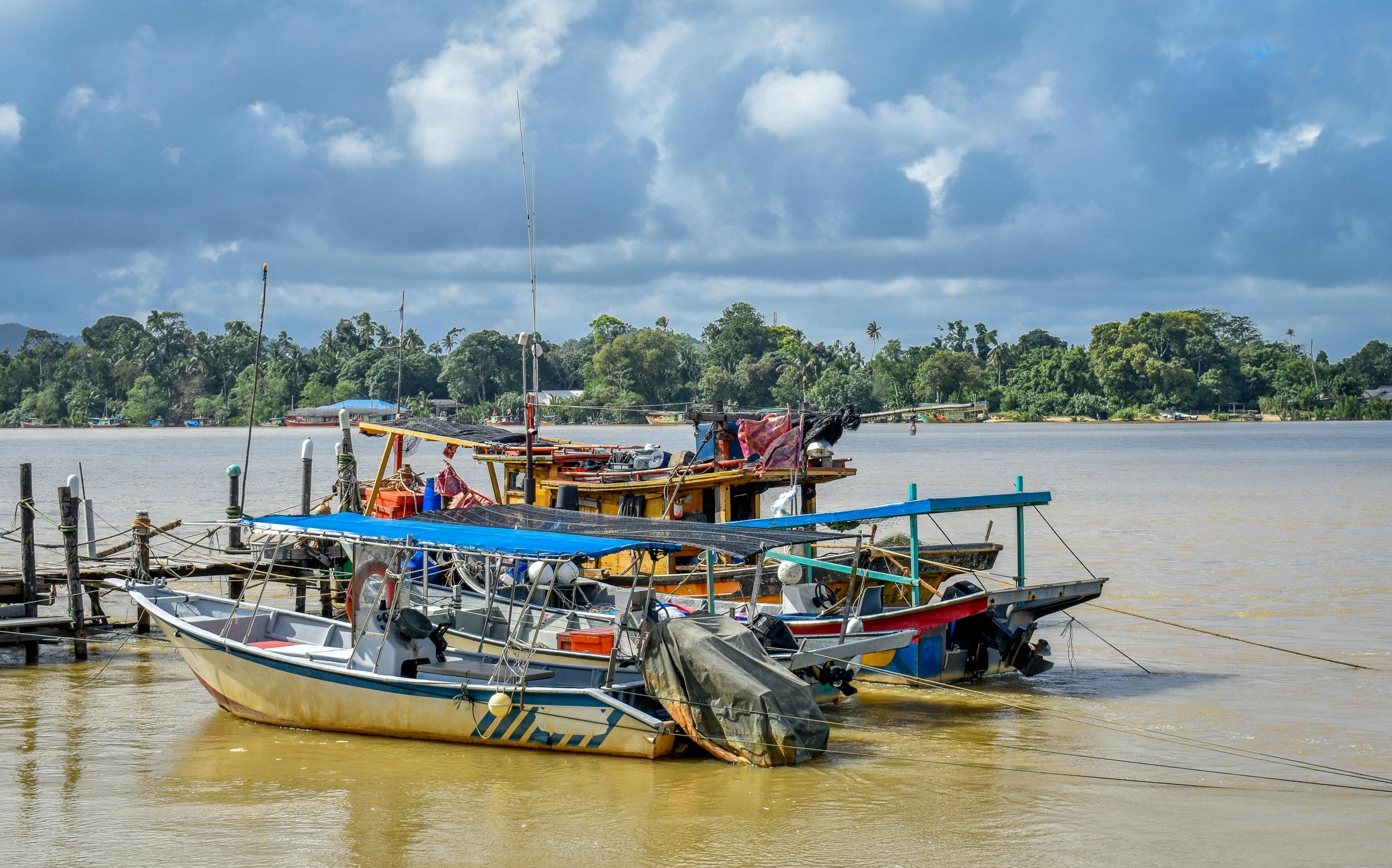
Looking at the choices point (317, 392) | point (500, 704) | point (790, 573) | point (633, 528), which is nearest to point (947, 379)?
point (317, 392)

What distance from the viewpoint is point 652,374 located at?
137750mm

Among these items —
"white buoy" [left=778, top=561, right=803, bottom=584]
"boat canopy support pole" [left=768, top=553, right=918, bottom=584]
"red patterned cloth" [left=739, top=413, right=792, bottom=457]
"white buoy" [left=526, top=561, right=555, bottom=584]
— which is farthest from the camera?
"red patterned cloth" [left=739, top=413, right=792, bottom=457]

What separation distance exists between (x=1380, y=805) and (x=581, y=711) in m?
7.18

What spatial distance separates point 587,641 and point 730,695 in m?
3.39

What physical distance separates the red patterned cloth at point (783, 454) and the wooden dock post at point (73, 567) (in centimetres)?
986

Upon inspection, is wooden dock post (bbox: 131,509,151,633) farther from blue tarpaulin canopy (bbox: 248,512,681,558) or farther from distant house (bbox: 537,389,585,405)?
distant house (bbox: 537,389,585,405)

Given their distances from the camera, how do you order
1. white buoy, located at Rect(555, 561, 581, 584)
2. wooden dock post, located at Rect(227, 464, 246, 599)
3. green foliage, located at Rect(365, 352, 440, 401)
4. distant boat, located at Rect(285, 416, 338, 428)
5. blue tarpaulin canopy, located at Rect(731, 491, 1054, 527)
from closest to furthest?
blue tarpaulin canopy, located at Rect(731, 491, 1054, 527) → white buoy, located at Rect(555, 561, 581, 584) → wooden dock post, located at Rect(227, 464, 246, 599) → green foliage, located at Rect(365, 352, 440, 401) → distant boat, located at Rect(285, 416, 338, 428)

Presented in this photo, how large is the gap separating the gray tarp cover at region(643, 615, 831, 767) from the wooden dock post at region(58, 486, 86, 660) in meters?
9.32

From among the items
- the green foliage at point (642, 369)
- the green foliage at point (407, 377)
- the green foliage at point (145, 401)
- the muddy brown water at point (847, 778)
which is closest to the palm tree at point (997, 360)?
the green foliage at point (642, 369)

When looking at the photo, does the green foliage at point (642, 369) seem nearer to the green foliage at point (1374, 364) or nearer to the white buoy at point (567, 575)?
the green foliage at point (1374, 364)

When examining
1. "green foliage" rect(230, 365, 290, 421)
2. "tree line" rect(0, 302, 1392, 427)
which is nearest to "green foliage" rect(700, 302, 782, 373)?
"tree line" rect(0, 302, 1392, 427)

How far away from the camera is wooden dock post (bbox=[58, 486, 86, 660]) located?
1717cm

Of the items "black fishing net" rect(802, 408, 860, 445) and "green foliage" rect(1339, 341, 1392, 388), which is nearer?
"black fishing net" rect(802, 408, 860, 445)

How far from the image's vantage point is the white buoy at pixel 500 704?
11938 millimetres
